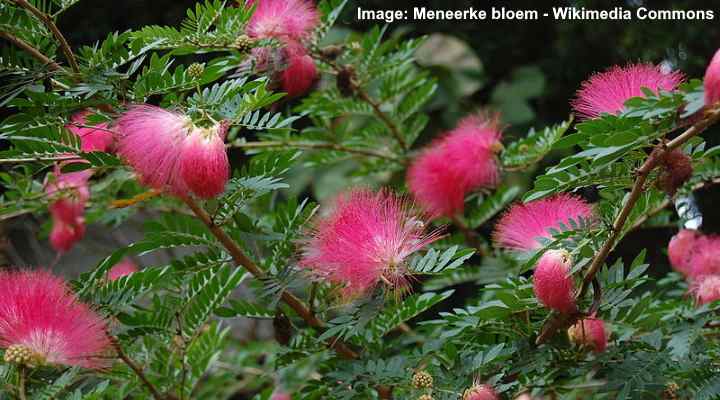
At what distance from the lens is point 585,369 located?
84 centimetres

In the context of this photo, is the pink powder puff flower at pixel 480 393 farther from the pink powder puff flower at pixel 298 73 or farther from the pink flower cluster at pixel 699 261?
the pink powder puff flower at pixel 298 73

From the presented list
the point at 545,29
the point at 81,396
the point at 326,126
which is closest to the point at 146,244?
the point at 81,396

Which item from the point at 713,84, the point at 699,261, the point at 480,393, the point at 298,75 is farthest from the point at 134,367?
the point at 699,261

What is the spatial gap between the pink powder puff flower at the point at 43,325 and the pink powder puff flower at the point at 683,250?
77 cm

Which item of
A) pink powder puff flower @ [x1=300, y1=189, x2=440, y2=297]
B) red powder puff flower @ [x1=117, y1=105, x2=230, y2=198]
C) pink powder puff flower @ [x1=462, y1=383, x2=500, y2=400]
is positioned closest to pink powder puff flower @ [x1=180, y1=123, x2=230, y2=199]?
red powder puff flower @ [x1=117, y1=105, x2=230, y2=198]

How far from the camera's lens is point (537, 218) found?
863 millimetres

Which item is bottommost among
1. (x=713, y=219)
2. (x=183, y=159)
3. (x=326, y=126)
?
(x=713, y=219)

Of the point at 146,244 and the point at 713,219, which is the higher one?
the point at 146,244

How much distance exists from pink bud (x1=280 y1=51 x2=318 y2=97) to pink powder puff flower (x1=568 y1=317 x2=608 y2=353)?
1.66ft

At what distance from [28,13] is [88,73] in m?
0.10

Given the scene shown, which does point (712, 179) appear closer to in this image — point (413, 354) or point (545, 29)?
point (413, 354)

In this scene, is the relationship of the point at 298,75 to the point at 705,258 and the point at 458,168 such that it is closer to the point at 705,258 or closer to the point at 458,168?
the point at 458,168

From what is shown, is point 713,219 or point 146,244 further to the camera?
point 713,219

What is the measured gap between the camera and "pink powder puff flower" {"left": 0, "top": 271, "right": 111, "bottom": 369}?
755 millimetres
